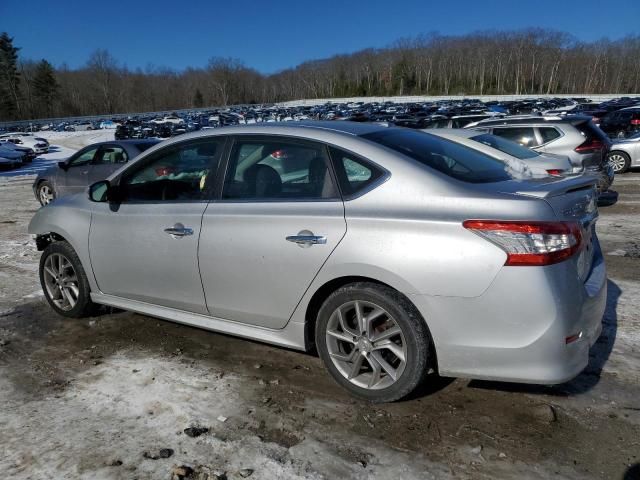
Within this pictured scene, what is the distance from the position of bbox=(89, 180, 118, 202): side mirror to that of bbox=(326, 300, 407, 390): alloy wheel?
215 cm

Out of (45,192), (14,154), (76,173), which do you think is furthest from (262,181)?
(14,154)

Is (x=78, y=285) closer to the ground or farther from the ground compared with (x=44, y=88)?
closer to the ground

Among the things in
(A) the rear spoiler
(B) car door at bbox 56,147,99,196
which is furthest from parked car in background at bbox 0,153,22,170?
(A) the rear spoiler

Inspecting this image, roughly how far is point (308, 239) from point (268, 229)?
0.32 meters

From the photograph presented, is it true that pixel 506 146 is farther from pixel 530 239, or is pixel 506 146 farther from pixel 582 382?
pixel 530 239

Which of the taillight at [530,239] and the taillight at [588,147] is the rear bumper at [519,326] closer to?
the taillight at [530,239]

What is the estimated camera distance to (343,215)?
3025 millimetres

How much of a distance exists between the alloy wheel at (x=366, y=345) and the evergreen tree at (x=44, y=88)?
124108 mm

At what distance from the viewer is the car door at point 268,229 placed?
3.12 metres

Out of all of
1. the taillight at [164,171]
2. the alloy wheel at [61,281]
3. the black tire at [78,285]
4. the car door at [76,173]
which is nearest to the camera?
the taillight at [164,171]

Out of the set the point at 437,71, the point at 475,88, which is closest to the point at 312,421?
the point at 475,88

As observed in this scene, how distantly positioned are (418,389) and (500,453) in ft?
2.25

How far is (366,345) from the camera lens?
3.07m

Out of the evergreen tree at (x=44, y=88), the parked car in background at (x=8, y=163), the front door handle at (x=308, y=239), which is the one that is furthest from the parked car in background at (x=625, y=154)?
the evergreen tree at (x=44, y=88)
